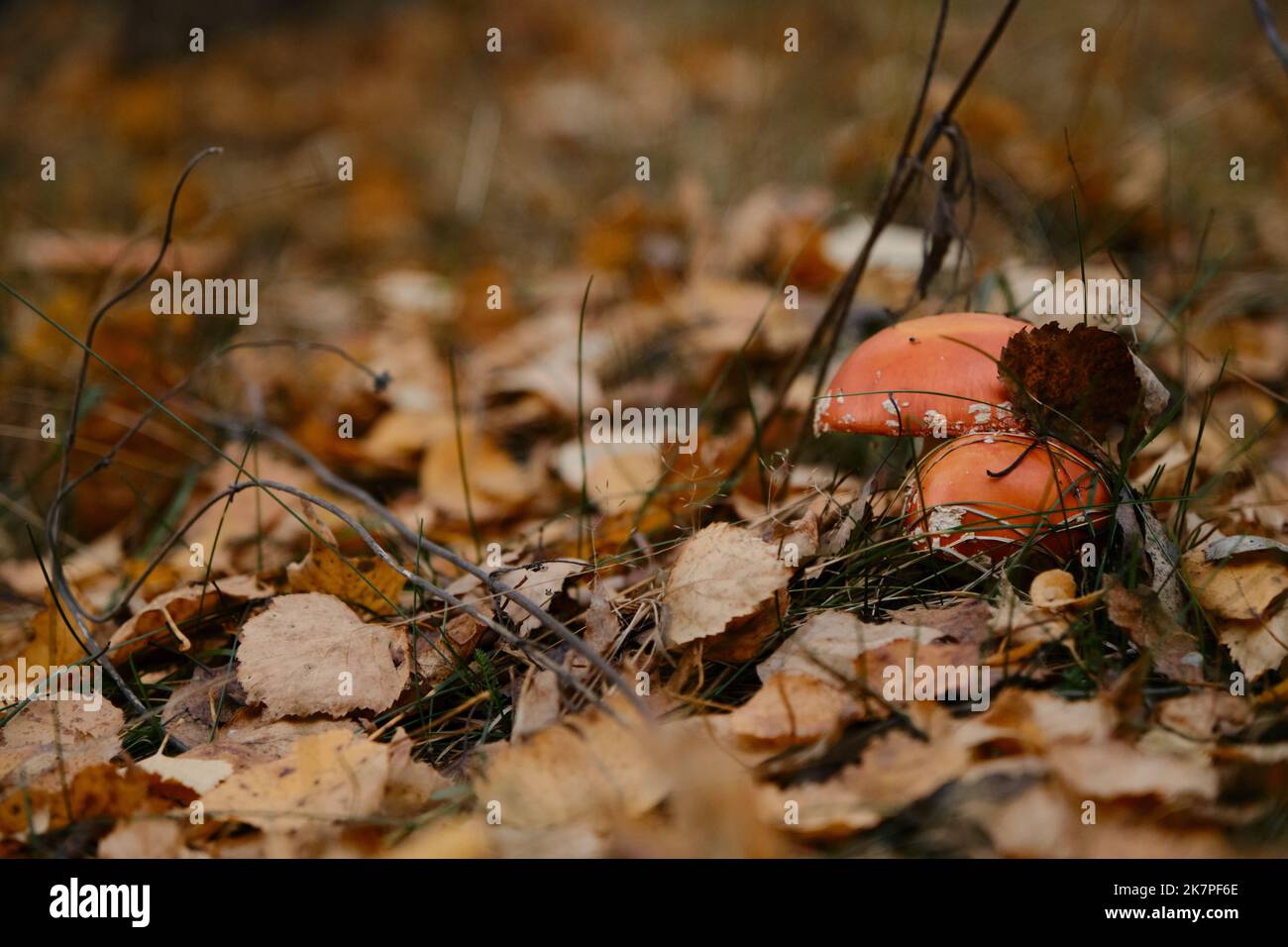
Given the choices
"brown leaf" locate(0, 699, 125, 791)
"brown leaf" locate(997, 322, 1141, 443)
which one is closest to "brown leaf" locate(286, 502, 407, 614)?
"brown leaf" locate(0, 699, 125, 791)

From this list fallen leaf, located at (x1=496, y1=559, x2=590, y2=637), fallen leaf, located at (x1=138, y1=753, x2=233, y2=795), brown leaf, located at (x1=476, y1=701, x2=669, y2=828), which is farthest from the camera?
fallen leaf, located at (x1=496, y1=559, x2=590, y2=637)

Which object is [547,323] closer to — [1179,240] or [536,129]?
[1179,240]

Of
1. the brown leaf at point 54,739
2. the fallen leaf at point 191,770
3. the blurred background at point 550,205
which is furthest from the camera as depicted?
the blurred background at point 550,205

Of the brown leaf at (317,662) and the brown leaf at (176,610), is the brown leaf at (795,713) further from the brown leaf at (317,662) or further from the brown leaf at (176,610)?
the brown leaf at (176,610)

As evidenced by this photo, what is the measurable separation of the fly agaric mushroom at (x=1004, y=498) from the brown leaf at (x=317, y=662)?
0.85m

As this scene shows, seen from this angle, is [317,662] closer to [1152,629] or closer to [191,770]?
[191,770]

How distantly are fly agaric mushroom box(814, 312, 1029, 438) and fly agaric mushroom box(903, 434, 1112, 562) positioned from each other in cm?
5

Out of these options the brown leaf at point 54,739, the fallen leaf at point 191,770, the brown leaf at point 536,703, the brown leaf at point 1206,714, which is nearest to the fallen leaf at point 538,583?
the brown leaf at point 536,703

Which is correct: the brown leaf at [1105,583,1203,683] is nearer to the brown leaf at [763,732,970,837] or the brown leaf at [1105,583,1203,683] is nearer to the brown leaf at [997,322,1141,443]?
the brown leaf at [997,322,1141,443]

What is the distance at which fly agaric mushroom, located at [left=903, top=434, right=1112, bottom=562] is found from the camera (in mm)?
1521

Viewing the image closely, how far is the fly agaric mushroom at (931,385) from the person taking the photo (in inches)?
62.0

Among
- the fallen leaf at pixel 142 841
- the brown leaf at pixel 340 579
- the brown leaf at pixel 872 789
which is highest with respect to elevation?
the brown leaf at pixel 340 579
